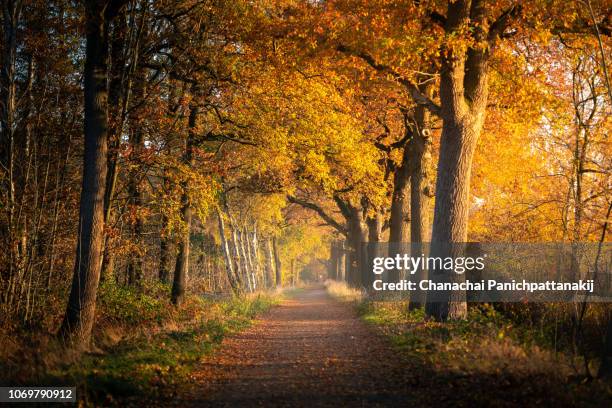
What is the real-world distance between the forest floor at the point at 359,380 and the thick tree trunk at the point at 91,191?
3.16 meters

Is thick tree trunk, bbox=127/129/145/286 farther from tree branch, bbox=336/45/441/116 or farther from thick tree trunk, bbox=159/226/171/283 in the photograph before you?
tree branch, bbox=336/45/441/116

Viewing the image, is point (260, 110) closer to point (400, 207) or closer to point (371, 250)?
point (400, 207)

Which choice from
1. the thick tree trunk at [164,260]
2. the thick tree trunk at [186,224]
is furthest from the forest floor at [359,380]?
the thick tree trunk at [164,260]

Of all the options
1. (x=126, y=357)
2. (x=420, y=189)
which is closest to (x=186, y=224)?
(x=420, y=189)

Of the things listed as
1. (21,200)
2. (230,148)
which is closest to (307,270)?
(230,148)

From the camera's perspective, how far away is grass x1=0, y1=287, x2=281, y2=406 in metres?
7.80

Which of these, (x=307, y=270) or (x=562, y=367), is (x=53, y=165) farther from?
(x=307, y=270)

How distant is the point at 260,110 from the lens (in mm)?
18188

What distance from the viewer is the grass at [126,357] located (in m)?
7.80

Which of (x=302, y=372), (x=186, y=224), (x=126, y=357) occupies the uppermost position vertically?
A: (x=186, y=224)

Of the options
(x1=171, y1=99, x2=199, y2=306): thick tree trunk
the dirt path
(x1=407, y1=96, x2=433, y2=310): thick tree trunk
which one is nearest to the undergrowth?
the dirt path

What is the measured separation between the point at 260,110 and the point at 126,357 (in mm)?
10491

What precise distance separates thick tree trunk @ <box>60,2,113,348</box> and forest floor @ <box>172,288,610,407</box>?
3.16 meters

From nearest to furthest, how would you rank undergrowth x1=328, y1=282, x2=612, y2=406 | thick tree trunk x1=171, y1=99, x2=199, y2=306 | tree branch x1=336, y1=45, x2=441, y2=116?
undergrowth x1=328, y1=282, x2=612, y2=406
tree branch x1=336, y1=45, x2=441, y2=116
thick tree trunk x1=171, y1=99, x2=199, y2=306
